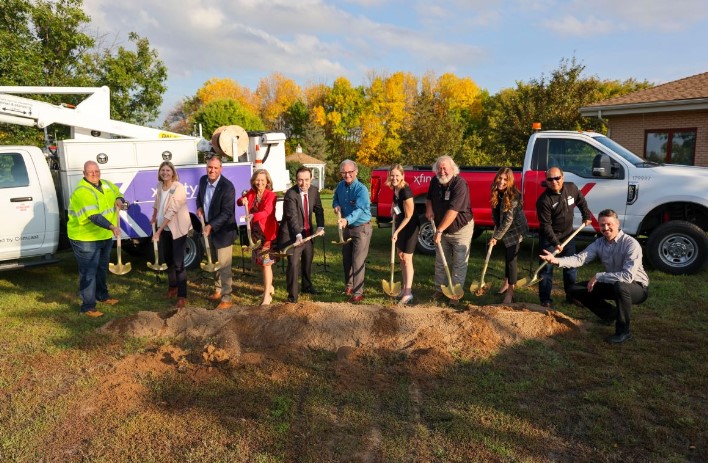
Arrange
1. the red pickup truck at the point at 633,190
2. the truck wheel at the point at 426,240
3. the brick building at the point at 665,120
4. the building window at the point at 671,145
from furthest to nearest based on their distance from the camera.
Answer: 1. the building window at the point at 671,145
2. the brick building at the point at 665,120
3. the truck wheel at the point at 426,240
4. the red pickup truck at the point at 633,190

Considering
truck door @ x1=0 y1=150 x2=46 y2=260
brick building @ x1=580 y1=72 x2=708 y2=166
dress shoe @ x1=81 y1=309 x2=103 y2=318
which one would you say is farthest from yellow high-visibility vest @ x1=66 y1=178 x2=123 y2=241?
brick building @ x1=580 y1=72 x2=708 y2=166

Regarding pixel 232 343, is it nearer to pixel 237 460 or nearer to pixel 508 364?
pixel 237 460

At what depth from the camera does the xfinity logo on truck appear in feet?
31.5

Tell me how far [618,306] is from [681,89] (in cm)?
1323

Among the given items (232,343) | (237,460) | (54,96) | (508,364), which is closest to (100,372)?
(232,343)

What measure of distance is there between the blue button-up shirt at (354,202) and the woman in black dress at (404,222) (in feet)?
1.12

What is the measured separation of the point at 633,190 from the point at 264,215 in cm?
569

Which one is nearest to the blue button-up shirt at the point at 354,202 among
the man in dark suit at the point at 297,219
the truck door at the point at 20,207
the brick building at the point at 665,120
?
the man in dark suit at the point at 297,219

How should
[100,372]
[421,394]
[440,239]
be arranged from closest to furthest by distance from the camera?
[421,394]
[100,372]
[440,239]

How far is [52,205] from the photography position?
757cm

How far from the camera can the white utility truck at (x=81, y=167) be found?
24.1 feet

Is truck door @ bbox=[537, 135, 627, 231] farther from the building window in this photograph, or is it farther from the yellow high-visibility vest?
the building window

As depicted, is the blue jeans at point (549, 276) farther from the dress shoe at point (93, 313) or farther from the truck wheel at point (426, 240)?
the dress shoe at point (93, 313)

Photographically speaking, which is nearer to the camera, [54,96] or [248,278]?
[248,278]
